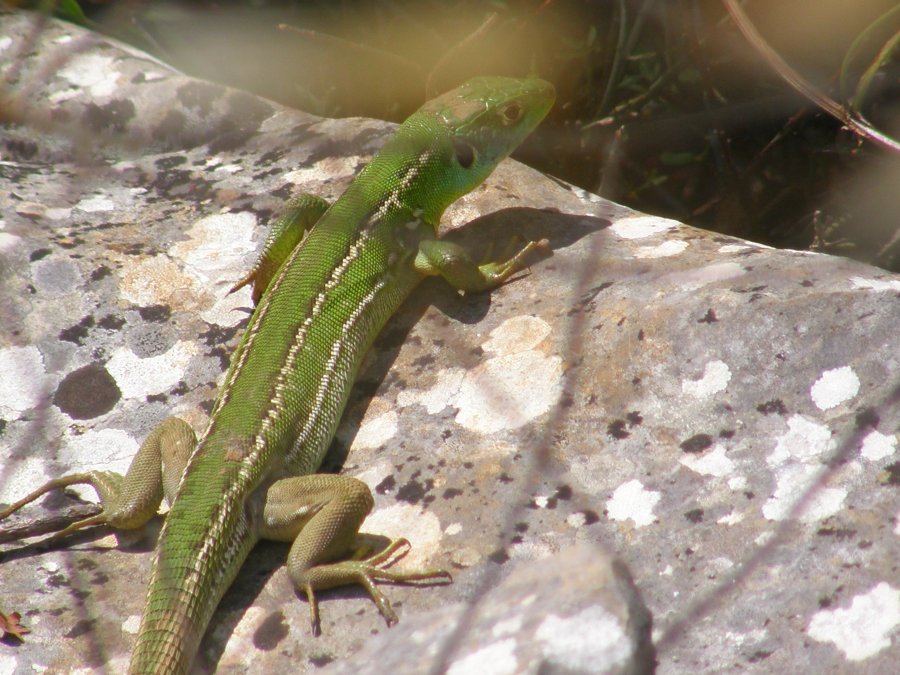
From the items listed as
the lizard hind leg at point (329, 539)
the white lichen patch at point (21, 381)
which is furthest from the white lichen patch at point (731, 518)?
the white lichen patch at point (21, 381)

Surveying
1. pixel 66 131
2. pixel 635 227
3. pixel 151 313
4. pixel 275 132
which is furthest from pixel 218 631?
pixel 66 131

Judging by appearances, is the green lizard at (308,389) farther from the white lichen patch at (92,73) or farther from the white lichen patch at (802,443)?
the white lichen patch at (92,73)

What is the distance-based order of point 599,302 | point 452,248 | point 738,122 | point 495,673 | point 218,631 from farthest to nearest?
1. point 738,122
2. point 452,248
3. point 599,302
4. point 218,631
5. point 495,673

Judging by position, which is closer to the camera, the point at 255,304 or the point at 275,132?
the point at 255,304

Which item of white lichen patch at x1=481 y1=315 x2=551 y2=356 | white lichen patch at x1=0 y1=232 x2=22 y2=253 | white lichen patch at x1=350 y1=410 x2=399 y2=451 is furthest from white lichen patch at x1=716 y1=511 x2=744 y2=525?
white lichen patch at x1=0 y1=232 x2=22 y2=253

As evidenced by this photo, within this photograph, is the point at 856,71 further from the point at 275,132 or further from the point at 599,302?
the point at 275,132

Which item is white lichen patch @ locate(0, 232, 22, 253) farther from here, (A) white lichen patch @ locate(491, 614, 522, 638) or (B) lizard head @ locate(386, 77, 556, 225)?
(A) white lichen patch @ locate(491, 614, 522, 638)
